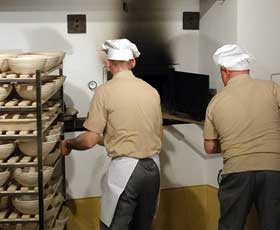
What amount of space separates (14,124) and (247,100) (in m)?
1.18

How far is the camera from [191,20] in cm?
394

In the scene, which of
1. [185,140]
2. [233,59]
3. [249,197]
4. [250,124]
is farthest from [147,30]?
[249,197]

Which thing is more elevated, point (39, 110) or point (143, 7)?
point (143, 7)

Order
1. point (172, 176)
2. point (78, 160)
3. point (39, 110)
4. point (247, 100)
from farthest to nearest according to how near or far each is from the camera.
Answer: point (172, 176) < point (78, 160) < point (247, 100) < point (39, 110)

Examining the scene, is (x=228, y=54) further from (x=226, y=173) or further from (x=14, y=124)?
(x=14, y=124)

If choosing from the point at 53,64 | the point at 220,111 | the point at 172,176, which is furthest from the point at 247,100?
the point at 172,176

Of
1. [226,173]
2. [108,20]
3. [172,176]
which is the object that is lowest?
[172,176]

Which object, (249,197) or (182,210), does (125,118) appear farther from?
(182,210)

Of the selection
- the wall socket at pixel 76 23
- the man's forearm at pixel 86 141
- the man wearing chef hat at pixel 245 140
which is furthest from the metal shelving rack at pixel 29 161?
the wall socket at pixel 76 23

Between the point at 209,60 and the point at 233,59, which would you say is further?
the point at 209,60

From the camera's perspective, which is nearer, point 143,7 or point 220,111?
point 220,111

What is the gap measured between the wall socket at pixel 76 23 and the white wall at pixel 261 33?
3.56ft

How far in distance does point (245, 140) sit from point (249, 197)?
0.31m

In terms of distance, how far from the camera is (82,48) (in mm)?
3732
